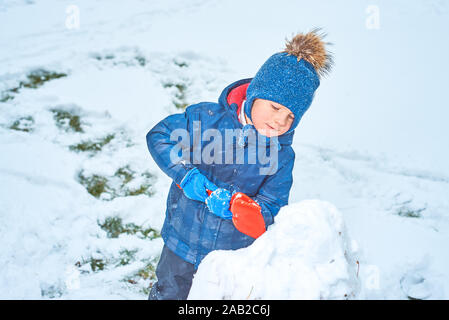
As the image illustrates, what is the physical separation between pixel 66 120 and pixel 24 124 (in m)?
0.29

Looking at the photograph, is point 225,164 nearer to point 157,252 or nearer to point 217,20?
point 157,252

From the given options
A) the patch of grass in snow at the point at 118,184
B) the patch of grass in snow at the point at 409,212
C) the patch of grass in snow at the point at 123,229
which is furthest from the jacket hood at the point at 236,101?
the patch of grass in snow at the point at 409,212

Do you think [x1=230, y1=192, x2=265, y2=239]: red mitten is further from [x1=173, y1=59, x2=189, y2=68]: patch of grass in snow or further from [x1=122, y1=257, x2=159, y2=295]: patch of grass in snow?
[x1=173, y1=59, x2=189, y2=68]: patch of grass in snow

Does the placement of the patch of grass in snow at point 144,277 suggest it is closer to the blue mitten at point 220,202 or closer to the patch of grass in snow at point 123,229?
the patch of grass in snow at point 123,229

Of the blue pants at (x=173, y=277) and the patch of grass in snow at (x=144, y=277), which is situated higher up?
the blue pants at (x=173, y=277)

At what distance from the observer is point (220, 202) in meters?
1.15

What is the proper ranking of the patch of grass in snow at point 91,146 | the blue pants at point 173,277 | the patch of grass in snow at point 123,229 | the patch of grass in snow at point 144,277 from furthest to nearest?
the patch of grass in snow at point 91,146 → the patch of grass in snow at point 123,229 → the patch of grass in snow at point 144,277 → the blue pants at point 173,277

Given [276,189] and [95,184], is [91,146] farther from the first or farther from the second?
[276,189]

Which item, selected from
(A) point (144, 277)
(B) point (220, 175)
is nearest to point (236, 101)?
(B) point (220, 175)

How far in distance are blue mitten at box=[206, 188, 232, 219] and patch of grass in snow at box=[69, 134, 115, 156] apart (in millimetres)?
1611

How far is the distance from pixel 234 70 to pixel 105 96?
126 cm

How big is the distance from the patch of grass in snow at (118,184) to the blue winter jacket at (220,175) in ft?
3.25

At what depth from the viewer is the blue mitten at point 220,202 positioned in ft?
3.76

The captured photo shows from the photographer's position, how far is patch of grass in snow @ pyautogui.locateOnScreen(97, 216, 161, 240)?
205cm
